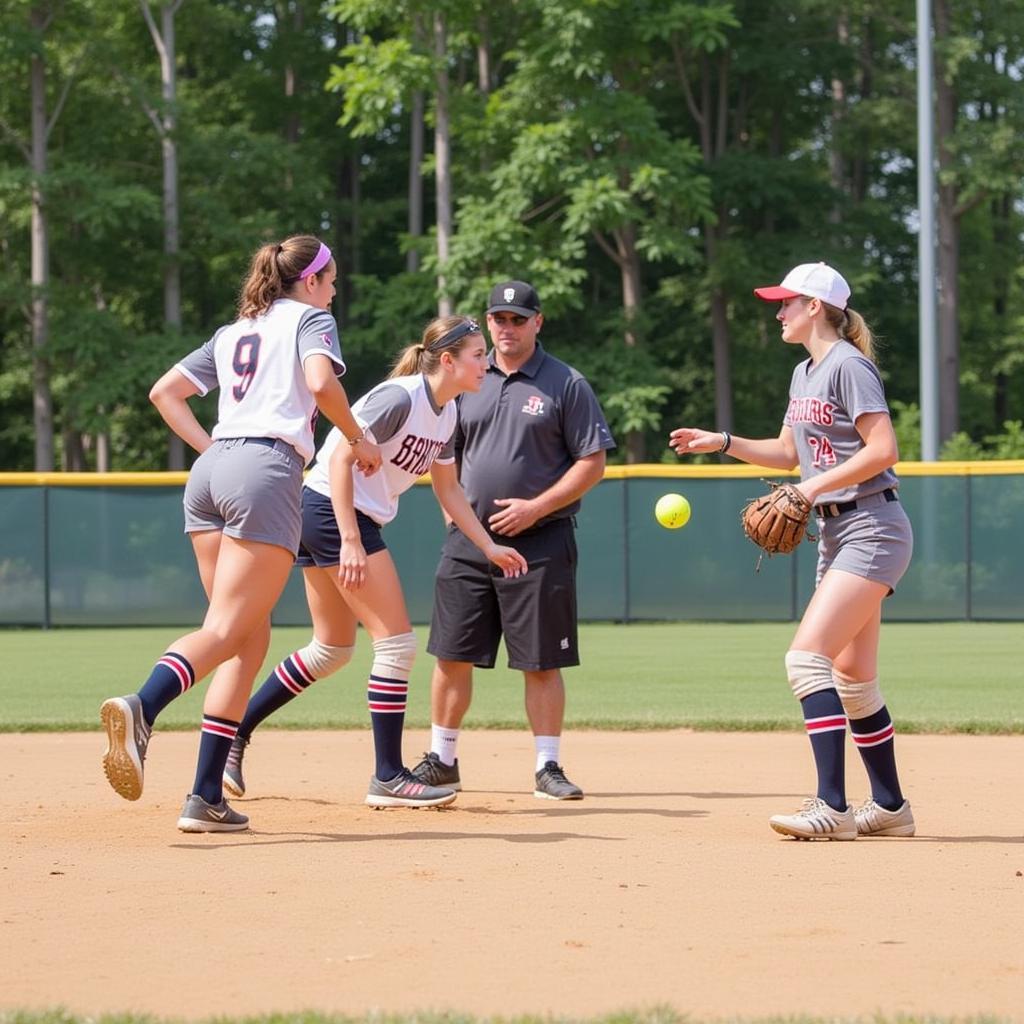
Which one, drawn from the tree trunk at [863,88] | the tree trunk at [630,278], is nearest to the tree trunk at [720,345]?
the tree trunk at [630,278]

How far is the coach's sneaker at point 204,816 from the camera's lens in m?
5.76

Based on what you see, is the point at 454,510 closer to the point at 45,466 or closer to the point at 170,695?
the point at 170,695

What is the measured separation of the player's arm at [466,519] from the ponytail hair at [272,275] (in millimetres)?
1128

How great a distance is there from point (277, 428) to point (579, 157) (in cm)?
2379

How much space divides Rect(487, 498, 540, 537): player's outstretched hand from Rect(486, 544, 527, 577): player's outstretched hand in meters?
0.11

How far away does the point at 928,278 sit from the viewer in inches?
822

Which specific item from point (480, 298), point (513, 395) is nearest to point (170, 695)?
point (513, 395)

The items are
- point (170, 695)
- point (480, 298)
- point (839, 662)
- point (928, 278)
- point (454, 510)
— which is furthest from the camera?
point (480, 298)

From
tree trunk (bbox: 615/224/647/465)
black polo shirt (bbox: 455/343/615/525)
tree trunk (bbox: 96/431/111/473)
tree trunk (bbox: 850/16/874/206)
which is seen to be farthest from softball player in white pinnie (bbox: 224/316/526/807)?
tree trunk (bbox: 850/16/874/206)

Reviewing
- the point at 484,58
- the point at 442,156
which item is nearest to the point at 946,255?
the point at 484,58

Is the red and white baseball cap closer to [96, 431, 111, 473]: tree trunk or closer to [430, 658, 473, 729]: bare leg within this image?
[430, 658, 473, 729]: bare leg

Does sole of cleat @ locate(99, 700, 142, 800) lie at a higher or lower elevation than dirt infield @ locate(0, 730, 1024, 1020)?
higher

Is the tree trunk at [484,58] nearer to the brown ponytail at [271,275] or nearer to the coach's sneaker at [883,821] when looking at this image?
the brown ponytail at [271,275]

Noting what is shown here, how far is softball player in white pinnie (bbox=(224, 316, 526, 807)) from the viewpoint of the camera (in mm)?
6332
